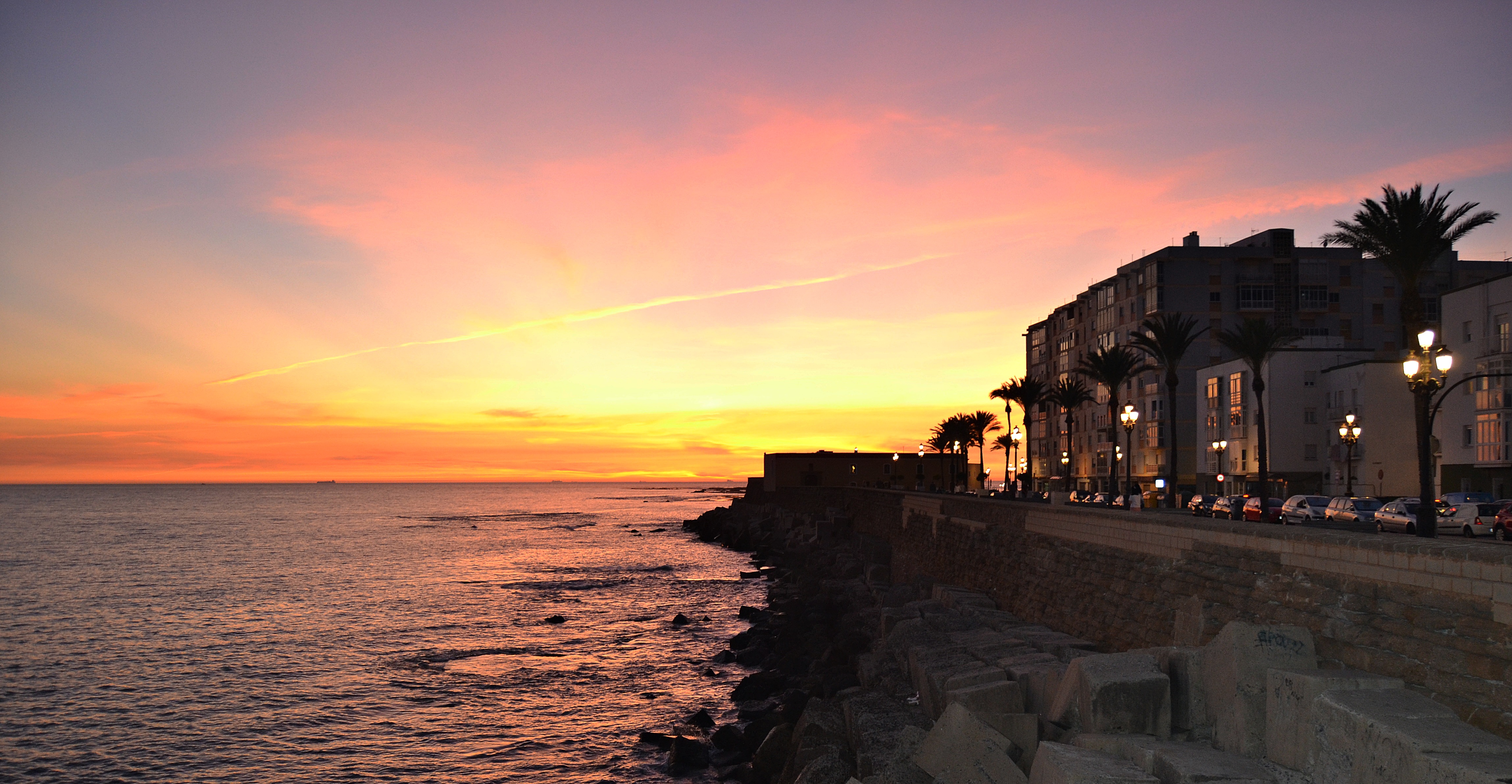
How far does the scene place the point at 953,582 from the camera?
124 ft

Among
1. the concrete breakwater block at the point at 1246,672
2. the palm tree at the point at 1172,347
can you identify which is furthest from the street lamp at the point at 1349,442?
the concrete breakwater block at the point at 1246,672

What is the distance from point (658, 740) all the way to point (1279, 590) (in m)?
14.7

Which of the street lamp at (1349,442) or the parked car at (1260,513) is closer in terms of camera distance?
the parked car at (1260,513)

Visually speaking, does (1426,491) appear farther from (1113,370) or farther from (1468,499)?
(1113,370)

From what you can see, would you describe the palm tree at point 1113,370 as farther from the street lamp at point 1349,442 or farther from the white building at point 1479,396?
the white building at point 1479,396

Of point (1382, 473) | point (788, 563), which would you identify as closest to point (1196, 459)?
point (1382, 473)

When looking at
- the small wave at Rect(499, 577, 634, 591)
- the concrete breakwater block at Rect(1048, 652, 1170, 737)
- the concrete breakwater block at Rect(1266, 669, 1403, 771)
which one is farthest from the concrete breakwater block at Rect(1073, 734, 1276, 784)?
the small wave at Rect(499, 577, 634, 591)

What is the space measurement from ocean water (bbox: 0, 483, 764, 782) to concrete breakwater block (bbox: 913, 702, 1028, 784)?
9926 mm

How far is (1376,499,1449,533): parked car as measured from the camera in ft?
119

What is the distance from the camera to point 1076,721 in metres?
12.3

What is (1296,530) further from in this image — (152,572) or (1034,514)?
(152,572)

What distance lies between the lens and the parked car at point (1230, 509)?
48344 mm

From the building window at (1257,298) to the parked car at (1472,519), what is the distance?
214 feet

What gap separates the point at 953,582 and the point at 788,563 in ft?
88.3
